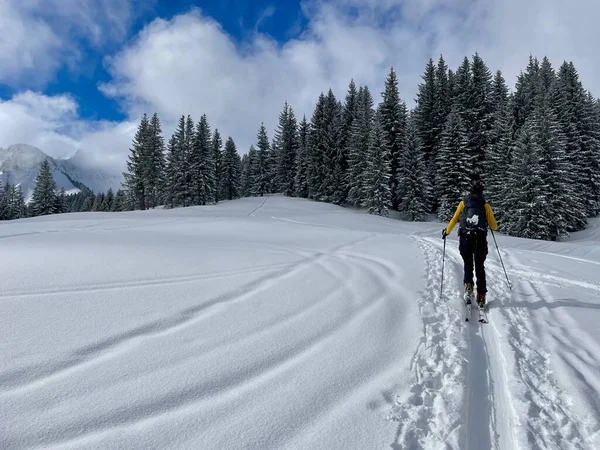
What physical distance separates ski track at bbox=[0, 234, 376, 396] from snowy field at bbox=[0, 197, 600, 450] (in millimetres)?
20

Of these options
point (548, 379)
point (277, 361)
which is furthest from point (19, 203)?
point (548, 379)

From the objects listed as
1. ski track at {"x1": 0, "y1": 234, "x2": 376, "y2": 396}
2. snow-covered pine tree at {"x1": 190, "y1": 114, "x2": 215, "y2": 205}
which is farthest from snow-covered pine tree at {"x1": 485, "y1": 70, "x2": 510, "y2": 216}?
snow-covered pine tree at {"x1": 190, "y1": 114, "x2": 215, "y2": 205}

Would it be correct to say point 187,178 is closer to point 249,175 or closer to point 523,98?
point 249,175

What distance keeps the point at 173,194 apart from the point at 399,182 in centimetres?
2977

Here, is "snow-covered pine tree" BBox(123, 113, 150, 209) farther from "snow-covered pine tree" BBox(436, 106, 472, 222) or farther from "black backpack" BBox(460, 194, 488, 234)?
"black backpack" BBox(460, 194, 488, 234)

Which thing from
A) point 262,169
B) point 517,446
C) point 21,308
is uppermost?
point 262,169

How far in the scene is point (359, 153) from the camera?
3903 cm

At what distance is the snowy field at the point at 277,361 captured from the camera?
2600 millimetres

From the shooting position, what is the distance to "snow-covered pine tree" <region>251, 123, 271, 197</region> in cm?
5697

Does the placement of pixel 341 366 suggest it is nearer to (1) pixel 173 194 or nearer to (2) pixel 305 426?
(2) pixel 305 426

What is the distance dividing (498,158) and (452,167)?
4136mm

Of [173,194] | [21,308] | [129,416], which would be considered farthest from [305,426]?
[173,194]

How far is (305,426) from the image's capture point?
263 cm

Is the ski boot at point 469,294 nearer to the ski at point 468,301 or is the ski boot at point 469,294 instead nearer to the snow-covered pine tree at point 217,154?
the ski at point 468,301
